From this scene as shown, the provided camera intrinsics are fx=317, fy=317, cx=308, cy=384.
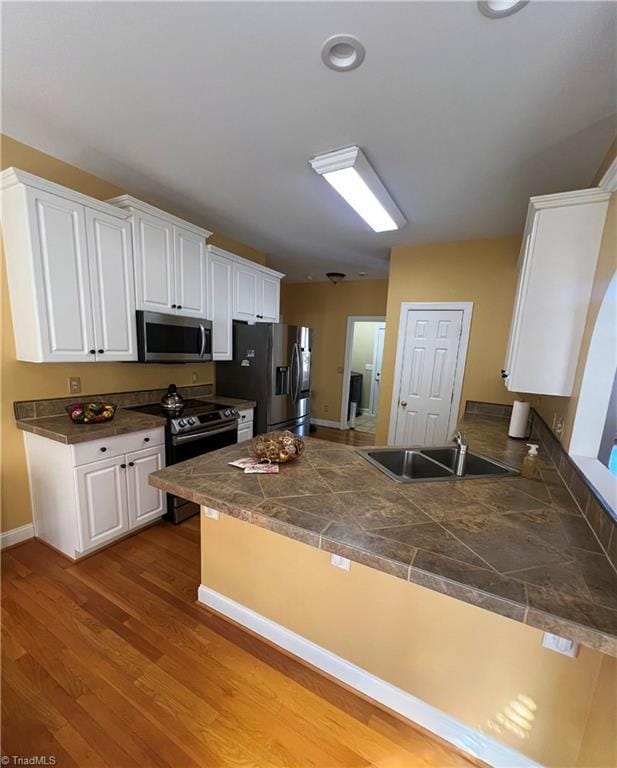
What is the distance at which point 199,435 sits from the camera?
271cm

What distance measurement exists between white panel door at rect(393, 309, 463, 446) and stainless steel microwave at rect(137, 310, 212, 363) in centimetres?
230

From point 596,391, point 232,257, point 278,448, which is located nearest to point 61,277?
point 232,257

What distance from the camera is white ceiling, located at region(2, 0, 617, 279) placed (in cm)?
118

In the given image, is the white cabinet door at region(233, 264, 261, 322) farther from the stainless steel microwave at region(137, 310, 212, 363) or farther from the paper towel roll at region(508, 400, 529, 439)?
the paper towel roll at region(508, 400, 529, 439)

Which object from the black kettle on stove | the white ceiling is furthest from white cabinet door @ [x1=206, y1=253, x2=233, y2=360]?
the white ceiling

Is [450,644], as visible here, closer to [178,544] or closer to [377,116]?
[178,544]

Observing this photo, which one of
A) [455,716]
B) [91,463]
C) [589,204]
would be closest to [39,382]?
[91,463]

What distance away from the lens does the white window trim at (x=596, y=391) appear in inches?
58.9

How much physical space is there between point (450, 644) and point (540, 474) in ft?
3.25

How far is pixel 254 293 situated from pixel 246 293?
0.48 ft

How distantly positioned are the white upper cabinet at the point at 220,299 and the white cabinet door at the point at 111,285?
832 millimetres

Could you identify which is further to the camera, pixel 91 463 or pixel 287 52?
pixel 91 463

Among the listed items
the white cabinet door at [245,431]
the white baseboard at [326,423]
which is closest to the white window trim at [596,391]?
the white cabinet door at [245,431]

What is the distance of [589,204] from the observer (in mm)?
1669
